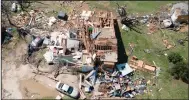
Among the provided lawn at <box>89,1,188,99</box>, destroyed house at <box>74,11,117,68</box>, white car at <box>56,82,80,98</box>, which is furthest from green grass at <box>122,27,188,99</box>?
white car at <box>56,82,80,98</box>

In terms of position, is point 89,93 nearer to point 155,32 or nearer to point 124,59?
point 124,59

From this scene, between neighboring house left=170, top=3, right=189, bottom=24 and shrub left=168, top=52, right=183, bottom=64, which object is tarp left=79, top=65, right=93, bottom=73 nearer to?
shrub left=168, top=52, right=183, bottom=64

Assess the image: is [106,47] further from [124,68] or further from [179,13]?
[179,13]

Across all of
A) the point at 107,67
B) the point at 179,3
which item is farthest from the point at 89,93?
the point at 179,3

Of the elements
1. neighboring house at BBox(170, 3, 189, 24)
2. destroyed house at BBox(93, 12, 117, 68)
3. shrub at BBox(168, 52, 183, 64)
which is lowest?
shrub at BBox(168, 52, 183, 64)

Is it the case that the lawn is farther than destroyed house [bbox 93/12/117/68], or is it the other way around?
the lawn

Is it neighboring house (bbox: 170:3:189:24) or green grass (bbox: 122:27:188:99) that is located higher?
neighboring house (bbox: 170:3:189:24)

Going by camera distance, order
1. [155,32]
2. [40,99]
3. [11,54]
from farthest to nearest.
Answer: [155,32]
[11,54]
[40,99]

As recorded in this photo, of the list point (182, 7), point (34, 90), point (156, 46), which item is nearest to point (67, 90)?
point (34, 90)
